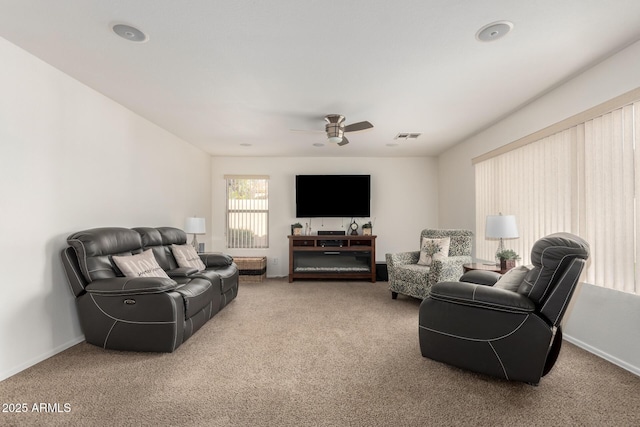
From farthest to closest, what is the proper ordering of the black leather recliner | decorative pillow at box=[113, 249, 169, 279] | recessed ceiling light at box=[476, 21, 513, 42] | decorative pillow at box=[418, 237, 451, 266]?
1. decorative pillow at box=[418, 237, 451, 266]
2. decorative pillow at box=[113, 249, 169, 279]
3. recessed ceiling light at box=[476, 21, 513, 42]
4. the black leather recliner

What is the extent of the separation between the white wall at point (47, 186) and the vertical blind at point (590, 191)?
4.13 metres

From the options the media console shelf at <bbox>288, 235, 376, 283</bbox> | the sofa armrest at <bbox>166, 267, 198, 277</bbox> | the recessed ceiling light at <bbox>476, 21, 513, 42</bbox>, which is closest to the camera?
the recessed ceiling light at <bbox>476, 21, 513, 42</bbox>

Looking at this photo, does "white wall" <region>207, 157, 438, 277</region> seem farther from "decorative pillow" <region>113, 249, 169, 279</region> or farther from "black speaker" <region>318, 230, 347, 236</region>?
"decorative pillow" <region>113, 249, 169, 279</region>

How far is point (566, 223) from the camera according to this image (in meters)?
3.16

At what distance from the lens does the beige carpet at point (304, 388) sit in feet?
5.93

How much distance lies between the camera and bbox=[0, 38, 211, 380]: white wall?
2.36 metres

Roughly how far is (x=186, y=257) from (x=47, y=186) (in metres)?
1.70

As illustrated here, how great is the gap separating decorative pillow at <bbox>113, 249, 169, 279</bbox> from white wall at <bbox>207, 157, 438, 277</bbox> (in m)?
3.21

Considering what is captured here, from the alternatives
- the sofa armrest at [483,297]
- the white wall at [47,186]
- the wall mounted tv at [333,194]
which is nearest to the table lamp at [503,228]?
the sofa armrest at [483,297]

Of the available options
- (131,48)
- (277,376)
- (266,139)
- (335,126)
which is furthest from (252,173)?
(277,376)

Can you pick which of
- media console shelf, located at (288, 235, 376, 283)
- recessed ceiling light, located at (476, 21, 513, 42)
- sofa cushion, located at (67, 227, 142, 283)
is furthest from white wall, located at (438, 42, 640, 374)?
sofa cushion, located at (67, 227, 142, 283)

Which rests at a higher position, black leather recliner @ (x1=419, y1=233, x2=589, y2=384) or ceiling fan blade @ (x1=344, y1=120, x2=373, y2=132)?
ceiling fan blade @ (x1=344, y1=120, x2=373, y2=132)

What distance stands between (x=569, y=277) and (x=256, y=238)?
214 inches

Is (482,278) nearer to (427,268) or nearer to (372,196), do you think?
(427,268)
